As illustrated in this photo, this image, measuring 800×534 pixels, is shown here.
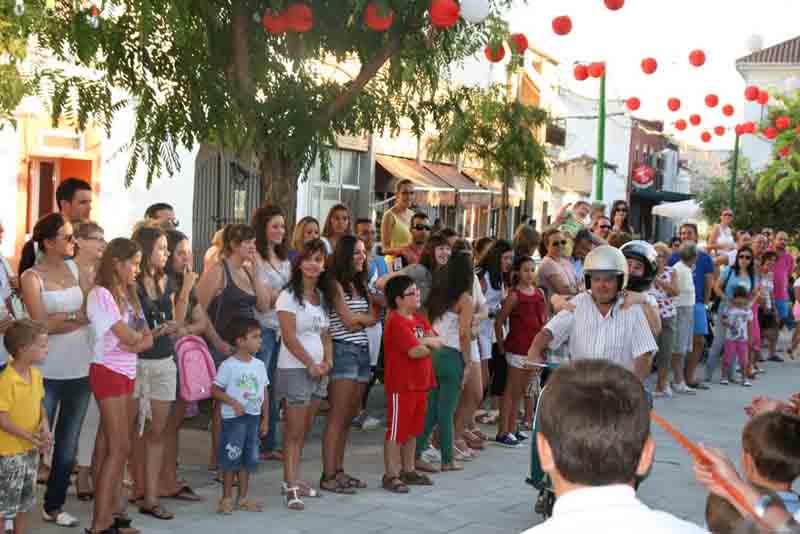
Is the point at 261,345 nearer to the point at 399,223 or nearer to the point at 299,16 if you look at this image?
the point at 299,16

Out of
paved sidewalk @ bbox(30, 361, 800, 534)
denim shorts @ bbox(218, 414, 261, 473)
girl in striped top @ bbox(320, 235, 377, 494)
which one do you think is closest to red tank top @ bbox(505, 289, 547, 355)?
paved sidewalk @ bbox(30, 361, 800, 534)

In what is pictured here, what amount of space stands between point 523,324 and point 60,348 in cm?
474

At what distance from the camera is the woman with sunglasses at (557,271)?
12.0 m

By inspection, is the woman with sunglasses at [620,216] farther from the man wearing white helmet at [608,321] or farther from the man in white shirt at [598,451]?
the man in white shirt at [598,451]

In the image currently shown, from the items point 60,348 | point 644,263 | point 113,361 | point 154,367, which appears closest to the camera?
point 113,361

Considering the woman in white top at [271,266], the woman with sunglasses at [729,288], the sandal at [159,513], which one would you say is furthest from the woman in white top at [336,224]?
the woman with sunglasses at [729,288]

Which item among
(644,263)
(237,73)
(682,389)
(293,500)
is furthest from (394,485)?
(682,389)

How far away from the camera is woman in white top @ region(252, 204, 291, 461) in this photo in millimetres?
9172

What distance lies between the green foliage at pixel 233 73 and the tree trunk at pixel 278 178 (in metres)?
0.02

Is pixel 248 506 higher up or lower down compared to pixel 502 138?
lower down

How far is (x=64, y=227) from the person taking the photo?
7320 mm

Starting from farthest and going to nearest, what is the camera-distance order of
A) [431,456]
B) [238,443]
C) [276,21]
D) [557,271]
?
[557,271], [431,456], [276,21], [238,443]

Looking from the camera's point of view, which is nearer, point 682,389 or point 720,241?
point 682,389

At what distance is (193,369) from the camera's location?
7879 mm
